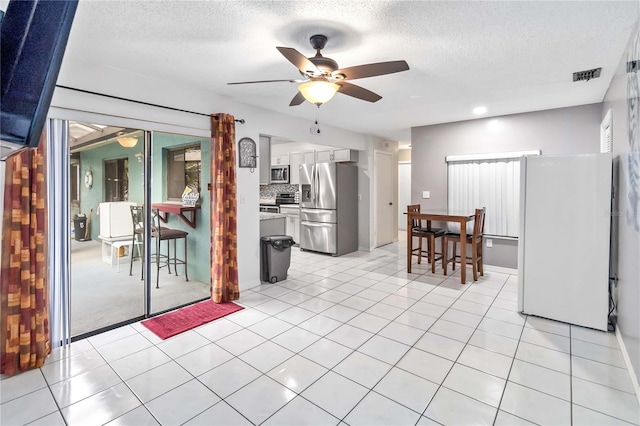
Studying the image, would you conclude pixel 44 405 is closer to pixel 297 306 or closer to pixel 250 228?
pixel 297 306

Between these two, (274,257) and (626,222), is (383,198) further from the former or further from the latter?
(626,222)

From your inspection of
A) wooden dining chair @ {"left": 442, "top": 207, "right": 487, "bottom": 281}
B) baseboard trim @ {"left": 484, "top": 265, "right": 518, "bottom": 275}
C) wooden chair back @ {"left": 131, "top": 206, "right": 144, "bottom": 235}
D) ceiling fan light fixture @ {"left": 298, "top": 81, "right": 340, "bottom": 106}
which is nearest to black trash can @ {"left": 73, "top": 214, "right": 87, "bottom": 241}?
wooden chair back @ {"left": 131, "top": 206, "right": 144, "bottom": 235}

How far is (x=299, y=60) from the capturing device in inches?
83.0

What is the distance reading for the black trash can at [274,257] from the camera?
428 centimetres

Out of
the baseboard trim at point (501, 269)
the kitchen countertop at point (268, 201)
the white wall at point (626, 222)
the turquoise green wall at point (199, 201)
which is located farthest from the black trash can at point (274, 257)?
the white wall at point (626, 222)

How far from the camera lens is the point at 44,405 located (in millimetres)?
1892

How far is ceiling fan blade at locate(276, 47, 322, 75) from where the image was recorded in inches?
77.4

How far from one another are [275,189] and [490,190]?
484 cm

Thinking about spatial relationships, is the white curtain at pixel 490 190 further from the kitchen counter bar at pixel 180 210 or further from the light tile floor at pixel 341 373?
the kitchen counter bar at pixel 180 210

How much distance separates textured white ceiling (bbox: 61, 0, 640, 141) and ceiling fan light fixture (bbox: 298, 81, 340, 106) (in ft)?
1.12

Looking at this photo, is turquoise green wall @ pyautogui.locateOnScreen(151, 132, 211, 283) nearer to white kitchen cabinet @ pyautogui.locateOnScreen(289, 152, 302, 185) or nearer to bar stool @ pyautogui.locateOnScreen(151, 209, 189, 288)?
bar stool @ pyautogui.locateOnScreen(151, 209, 189, 288)

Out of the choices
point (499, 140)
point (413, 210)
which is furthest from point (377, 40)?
point (499, 140)

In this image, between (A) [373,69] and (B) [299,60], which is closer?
(B) [299,60]

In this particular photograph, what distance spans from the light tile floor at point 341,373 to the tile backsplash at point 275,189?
4.53m
